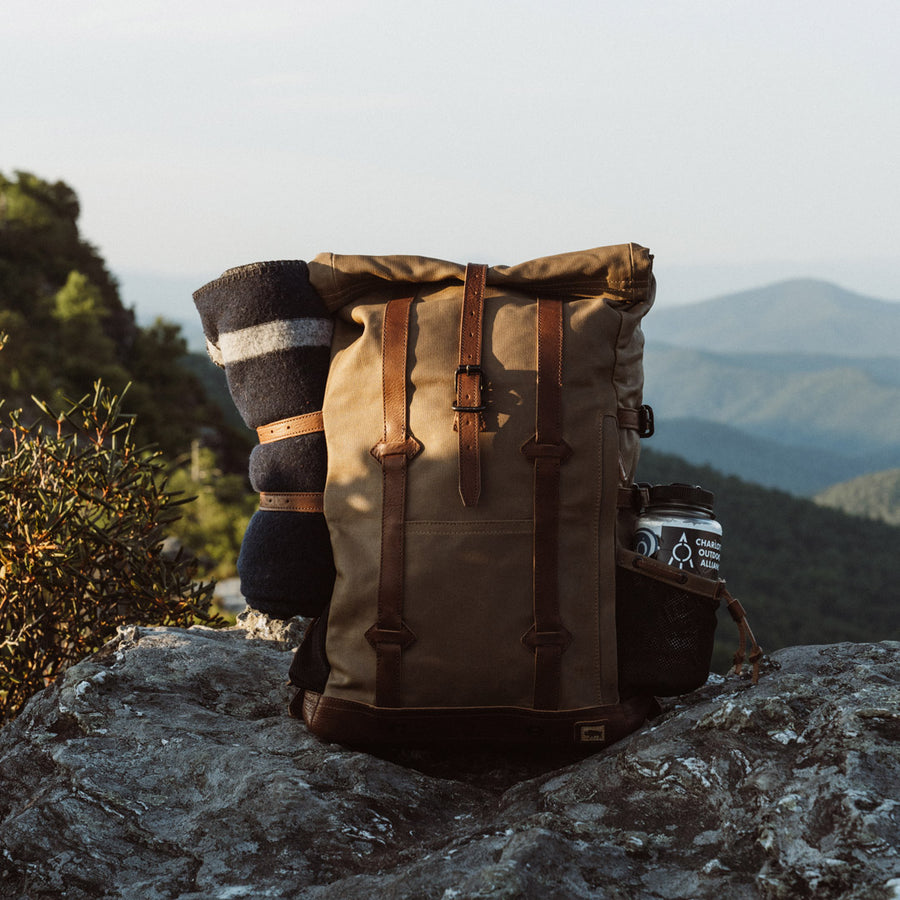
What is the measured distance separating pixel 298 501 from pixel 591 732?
1.11 m

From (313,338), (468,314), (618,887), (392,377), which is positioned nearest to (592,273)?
(468,314)

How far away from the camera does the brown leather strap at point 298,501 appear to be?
10.0 ft

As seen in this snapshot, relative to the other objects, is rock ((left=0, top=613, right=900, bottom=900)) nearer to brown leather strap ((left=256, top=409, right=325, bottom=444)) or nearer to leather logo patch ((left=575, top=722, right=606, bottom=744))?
leather logo patch ((left=575, top=722, right=606, bottom=744))

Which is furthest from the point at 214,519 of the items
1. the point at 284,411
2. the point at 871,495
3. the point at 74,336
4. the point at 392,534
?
the point at 871,495

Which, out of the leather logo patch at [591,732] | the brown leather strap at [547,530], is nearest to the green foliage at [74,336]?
the brown leather strap at [547,530]

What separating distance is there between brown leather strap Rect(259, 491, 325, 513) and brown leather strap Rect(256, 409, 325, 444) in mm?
183

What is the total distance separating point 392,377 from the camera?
289 cm

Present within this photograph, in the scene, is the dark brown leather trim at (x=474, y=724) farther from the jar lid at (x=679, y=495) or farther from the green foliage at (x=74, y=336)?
the green foliage at (x=74, y=336)

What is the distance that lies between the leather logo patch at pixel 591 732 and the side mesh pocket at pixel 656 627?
0.50 feet

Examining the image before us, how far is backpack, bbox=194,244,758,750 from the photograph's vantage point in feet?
9.22

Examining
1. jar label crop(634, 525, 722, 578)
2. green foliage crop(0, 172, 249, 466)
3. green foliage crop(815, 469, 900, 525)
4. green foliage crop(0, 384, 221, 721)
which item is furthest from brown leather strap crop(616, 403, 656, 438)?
green foliage crop(815, 469, 900, 525)

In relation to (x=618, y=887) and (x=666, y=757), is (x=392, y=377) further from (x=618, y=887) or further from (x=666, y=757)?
(x=618, y=887)

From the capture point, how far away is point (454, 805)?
8.74 feet

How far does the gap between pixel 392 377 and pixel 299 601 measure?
0.77 metres
